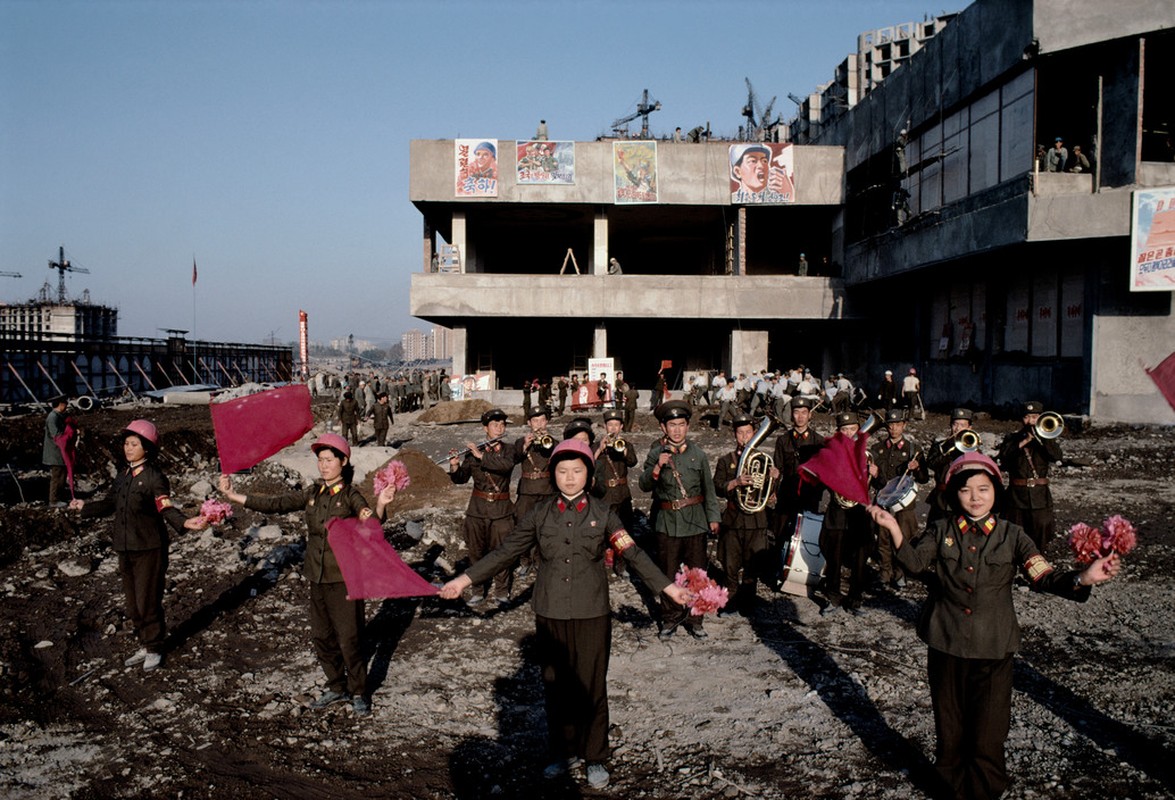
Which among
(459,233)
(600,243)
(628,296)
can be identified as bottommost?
(628,296)

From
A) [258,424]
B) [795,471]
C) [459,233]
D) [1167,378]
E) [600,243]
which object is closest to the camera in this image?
[1167,378]

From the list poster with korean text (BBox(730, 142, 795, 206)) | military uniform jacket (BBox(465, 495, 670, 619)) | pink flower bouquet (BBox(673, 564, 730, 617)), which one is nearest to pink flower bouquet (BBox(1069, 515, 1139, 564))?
pink flower bouquet (BBox(673, 564, 730, 617))

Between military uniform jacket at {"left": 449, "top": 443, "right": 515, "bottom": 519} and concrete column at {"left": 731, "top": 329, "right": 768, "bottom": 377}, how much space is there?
80.5 ft

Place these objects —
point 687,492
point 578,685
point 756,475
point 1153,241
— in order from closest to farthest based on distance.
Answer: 1. point 578,685
2. point 687,492
3. point 756,475
4. point 1153,241

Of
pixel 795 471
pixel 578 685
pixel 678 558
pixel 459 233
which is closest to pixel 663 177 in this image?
pixel 459 233

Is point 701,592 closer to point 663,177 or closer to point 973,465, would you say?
point 973,465

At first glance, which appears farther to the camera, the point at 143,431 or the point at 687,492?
the point at 687,492

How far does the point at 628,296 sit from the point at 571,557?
1081 inches

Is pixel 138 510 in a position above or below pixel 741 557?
above

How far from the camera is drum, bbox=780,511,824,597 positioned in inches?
300

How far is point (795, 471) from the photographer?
27.1ft

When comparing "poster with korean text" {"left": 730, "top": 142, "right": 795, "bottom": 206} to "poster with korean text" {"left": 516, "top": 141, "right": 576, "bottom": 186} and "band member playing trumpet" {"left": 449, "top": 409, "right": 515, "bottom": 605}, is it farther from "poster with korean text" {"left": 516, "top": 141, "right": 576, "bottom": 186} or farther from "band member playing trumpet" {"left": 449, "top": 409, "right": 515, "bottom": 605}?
"band member playing trumpet" {"left": 449, "top": 409, "right": 515, "bottom": 605}

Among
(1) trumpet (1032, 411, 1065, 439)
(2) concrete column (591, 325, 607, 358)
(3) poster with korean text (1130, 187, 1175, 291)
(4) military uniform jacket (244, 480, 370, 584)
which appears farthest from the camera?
(2) concrete column (591, 325, 607, 358)

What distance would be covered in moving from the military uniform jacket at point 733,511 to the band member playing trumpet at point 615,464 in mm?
951
